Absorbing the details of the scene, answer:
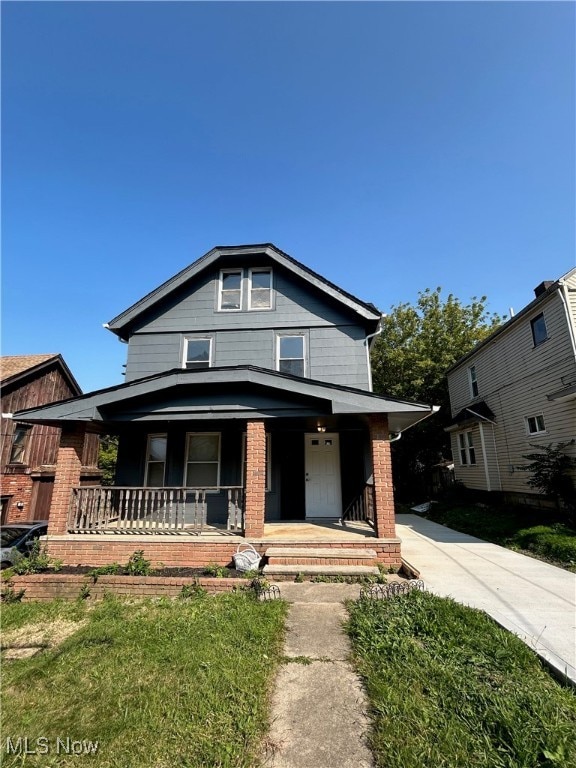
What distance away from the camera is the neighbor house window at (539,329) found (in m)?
12.9

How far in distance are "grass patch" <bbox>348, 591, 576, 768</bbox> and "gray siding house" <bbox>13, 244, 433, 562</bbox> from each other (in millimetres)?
2880

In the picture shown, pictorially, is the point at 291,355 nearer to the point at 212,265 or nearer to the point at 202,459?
the point at 212,265

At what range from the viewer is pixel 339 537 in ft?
23.5

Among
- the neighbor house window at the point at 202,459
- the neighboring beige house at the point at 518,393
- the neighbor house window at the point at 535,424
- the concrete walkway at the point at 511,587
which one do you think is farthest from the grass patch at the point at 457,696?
the neighbor house window at the point at 535,424

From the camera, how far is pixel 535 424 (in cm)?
1324

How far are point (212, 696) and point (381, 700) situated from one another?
1.44 metres

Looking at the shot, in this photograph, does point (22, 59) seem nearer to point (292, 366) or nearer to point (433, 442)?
point (292, 366)

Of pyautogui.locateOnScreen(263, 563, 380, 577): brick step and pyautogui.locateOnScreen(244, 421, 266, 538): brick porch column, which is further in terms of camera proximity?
pyautogui.locateOnScreen(244, 421, 266, 538): brick porch column

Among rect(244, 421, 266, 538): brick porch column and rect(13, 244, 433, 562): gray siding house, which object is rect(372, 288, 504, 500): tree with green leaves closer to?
rect(13, 244, 433, 562): gray siding house

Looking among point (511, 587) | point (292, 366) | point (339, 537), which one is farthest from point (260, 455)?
point (511, 587)

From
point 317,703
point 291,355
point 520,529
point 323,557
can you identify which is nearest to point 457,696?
point 317,703

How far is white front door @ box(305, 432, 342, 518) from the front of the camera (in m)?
9.86

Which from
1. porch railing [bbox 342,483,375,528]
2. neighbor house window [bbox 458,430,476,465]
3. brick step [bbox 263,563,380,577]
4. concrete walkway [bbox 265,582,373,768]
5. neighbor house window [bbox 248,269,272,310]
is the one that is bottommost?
concrete walkway [bbox 265,582,373,768]

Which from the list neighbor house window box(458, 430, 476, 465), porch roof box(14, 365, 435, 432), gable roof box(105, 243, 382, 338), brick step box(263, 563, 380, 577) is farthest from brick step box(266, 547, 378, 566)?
neighbor house window box(458, 430, 476, 465)
